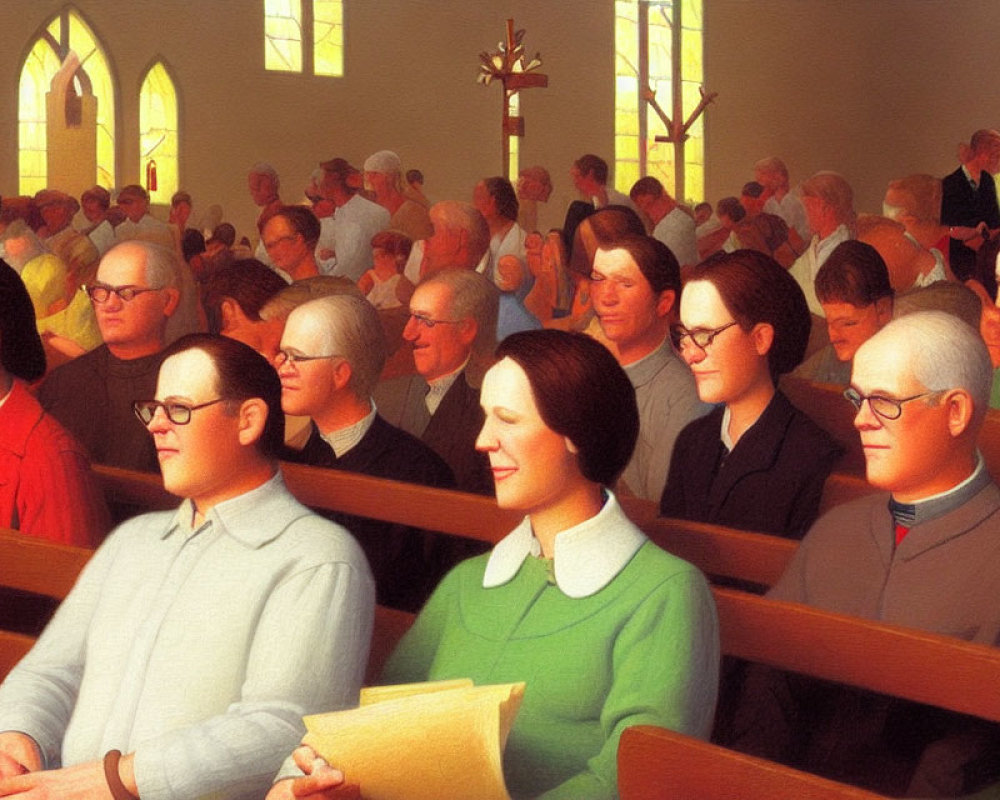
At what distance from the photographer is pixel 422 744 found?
106 inches

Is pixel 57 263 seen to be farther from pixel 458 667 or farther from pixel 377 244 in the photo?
pixel 458 667

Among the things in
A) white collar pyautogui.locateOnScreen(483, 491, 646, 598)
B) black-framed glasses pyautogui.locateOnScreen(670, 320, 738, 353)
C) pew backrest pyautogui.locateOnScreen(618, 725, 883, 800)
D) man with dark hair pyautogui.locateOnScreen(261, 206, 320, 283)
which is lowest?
pew backrest pyautogui.locateOnScreen(618, 725, 883, 800)

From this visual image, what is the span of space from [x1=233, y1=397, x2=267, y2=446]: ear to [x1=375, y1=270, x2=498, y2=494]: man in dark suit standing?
2.09m

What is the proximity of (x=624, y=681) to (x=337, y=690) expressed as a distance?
0.52 meters

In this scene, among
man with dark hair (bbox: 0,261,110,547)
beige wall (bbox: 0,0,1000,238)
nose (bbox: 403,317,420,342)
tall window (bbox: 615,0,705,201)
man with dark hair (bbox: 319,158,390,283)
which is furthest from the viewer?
tall window (bbox: 615,0,705,201)

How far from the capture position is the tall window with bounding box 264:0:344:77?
22609mm

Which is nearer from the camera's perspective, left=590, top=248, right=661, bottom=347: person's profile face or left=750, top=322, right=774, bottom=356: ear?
left=750, top=322, right=774, bottom=356: ear

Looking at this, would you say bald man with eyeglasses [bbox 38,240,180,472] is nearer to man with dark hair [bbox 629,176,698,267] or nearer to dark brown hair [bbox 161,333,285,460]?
dark brown hair [bbox 161,333,285,460]

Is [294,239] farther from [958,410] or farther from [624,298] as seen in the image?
[958,410]

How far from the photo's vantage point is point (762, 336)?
14.0ft

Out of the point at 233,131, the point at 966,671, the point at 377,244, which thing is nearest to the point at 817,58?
the point at 233,131

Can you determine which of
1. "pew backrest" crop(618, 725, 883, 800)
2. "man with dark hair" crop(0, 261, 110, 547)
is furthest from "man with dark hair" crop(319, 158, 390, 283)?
"pew backrest" crop(618, 725, 883, 800)

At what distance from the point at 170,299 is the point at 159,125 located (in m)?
17.1

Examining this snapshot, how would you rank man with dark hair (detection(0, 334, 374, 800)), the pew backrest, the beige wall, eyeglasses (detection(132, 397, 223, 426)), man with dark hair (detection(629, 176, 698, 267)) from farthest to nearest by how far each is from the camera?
the beige wall → man with dark hair (detection(629, 176, 698, 267)) → eyeglasses (detection(132, 397, 223, 426)) → man with dark hair (detection(0, 334, 374, 800)) → the pew backrest
